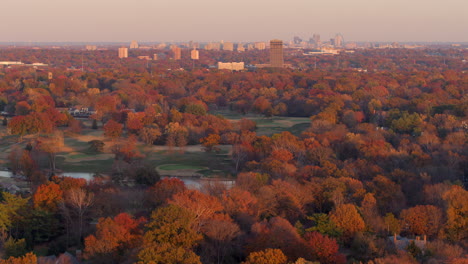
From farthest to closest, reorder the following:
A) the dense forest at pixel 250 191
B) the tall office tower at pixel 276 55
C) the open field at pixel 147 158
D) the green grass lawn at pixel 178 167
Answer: the tall office tower at pixel 276 55, the green grass lawn at pixel 178 167, the open field at pixel 147 158, the dense forest at pixel 250 191

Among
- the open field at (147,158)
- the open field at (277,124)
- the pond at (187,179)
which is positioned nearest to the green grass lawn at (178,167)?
the open field at (147,158)

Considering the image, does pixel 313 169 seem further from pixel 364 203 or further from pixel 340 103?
pixel 340 103

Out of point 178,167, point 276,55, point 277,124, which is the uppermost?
point 276,55

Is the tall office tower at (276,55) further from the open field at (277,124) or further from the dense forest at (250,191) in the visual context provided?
the dense forest at (250,191)

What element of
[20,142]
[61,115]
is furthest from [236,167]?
[61,115]

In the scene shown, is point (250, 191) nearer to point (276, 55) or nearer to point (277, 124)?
point (277, 124)

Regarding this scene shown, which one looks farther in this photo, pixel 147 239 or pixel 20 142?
pixel 20 142

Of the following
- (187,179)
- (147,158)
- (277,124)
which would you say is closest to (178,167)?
(187,179)

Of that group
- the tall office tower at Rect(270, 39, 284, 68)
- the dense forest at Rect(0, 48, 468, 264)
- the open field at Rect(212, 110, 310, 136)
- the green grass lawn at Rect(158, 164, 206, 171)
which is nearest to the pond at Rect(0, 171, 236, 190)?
the dense forest at Rect(0, 48, 468, 264)

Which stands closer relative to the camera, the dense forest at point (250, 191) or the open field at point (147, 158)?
the dense forest at point (250, 191)

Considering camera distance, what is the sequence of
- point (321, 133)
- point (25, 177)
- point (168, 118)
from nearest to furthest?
point (25, 177) → point (321, 133) → point (168, 118)

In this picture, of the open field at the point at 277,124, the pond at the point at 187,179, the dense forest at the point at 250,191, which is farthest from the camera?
the open field at the point at 277,124
